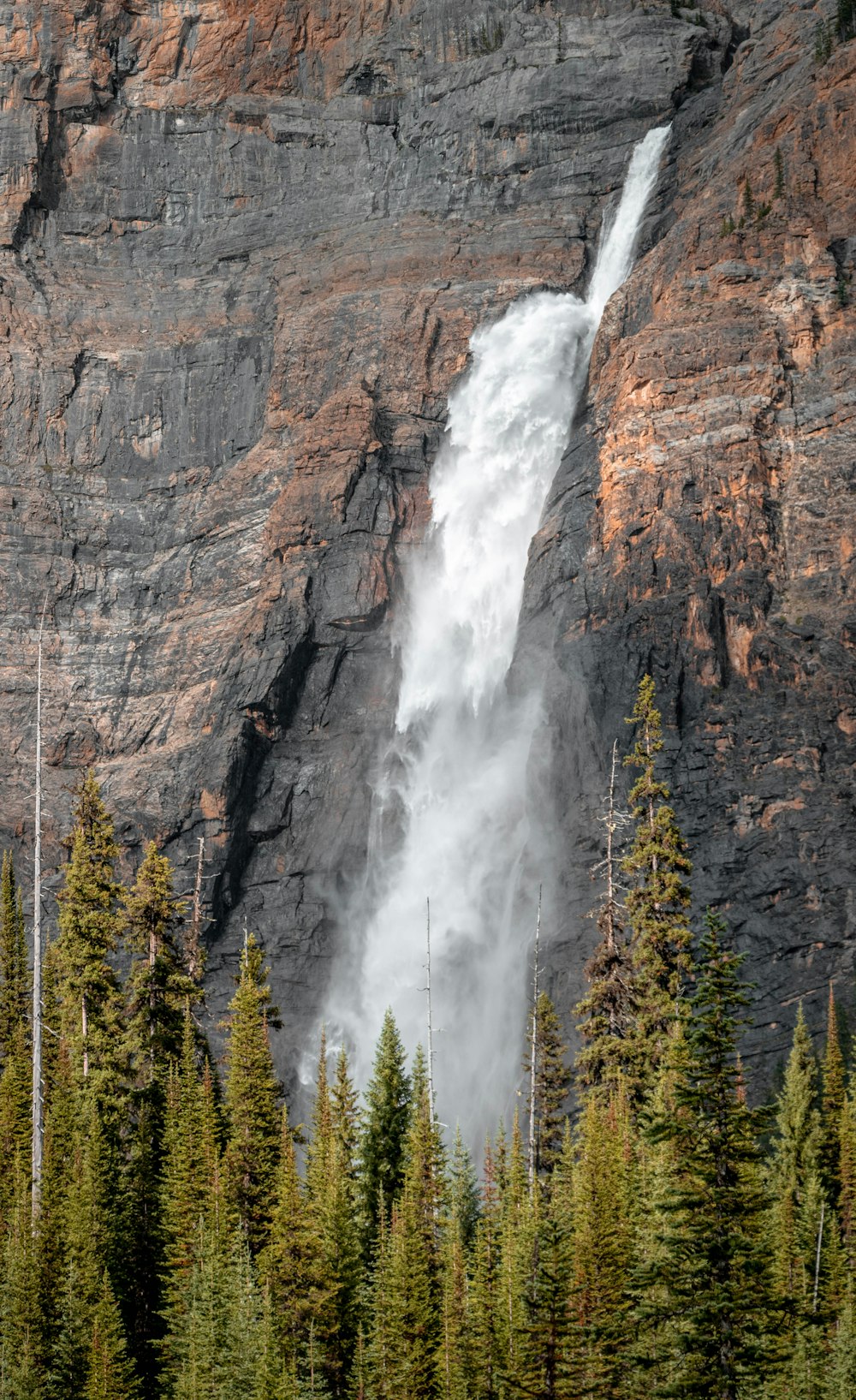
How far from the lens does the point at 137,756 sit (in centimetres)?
10269

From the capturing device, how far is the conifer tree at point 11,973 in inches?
2488

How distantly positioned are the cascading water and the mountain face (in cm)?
166

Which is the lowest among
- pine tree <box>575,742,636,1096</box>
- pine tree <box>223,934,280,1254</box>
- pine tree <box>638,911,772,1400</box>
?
pine tree <box>638,911,772,1400</box>

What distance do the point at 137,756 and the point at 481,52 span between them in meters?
53.0

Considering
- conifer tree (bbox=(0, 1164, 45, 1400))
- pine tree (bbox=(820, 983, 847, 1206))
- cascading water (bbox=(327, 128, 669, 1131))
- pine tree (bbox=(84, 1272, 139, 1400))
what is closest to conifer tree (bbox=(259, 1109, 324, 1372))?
pine tree (bbox=(84, 1272, 139, 1400))

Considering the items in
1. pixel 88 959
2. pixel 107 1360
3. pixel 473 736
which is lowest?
pixel 107 1360

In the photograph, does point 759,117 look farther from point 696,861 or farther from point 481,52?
point 696,861

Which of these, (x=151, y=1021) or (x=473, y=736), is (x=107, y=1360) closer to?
(x=151, y=1021)

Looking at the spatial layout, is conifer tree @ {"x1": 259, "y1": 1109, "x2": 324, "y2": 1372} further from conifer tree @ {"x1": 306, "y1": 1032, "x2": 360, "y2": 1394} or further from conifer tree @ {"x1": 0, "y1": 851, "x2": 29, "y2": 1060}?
conifer tree @ {"x1": 0, "y1": 851, "x2": 29, "y2": 1060}

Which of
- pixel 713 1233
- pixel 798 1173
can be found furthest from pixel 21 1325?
pixel 798 1173

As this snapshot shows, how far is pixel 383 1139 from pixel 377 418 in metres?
61.3

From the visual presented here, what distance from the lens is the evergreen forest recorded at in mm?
31734

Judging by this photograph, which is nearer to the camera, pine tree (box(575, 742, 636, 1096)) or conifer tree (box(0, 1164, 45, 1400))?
conifer tree (box(0, 1164, 45, 1400))

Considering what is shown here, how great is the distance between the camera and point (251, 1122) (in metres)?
50.3
